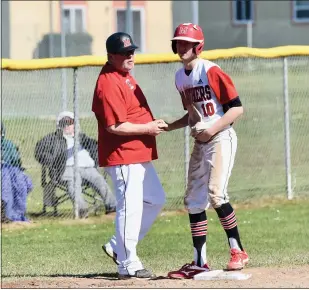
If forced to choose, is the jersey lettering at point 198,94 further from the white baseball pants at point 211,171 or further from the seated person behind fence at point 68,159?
the seated person behind fence at point 68,159

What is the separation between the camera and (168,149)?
43.2 feet

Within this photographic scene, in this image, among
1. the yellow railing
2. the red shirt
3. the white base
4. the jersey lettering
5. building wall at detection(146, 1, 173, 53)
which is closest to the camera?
the white base

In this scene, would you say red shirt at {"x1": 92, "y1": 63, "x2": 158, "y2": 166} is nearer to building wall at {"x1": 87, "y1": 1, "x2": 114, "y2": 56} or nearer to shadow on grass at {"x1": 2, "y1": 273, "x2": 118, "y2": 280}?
shadow on grass at {"x1": 2, "y1": 273, "x2": 118, "y2": 280}

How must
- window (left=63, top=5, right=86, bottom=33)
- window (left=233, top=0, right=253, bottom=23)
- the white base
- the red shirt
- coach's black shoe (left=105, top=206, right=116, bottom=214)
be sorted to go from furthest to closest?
window (left=233, top=0, right=253, bottom=23), window (left=63, top=5, right=86, bottom=33), coach's black shoe (left=105, top=206, right=116, bottom=214), the red shirt, the white base

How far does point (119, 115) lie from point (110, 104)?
0.12m

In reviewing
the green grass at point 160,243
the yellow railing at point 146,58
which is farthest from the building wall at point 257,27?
the green grass at point 160,243

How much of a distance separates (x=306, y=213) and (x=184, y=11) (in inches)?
671

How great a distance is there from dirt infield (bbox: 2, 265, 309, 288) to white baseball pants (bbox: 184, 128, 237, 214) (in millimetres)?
651

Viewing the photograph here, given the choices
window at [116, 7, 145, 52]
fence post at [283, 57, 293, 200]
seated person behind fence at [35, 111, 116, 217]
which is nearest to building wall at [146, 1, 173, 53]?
window at [116, 7, 145, 52]

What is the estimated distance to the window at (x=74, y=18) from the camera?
33.5 metres

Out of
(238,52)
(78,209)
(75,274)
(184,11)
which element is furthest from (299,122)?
(184,11)

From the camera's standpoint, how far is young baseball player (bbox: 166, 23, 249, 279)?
798 cm

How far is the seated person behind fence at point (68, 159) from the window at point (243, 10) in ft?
76.2

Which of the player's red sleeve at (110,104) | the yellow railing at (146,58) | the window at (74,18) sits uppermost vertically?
the window at (74,18)
